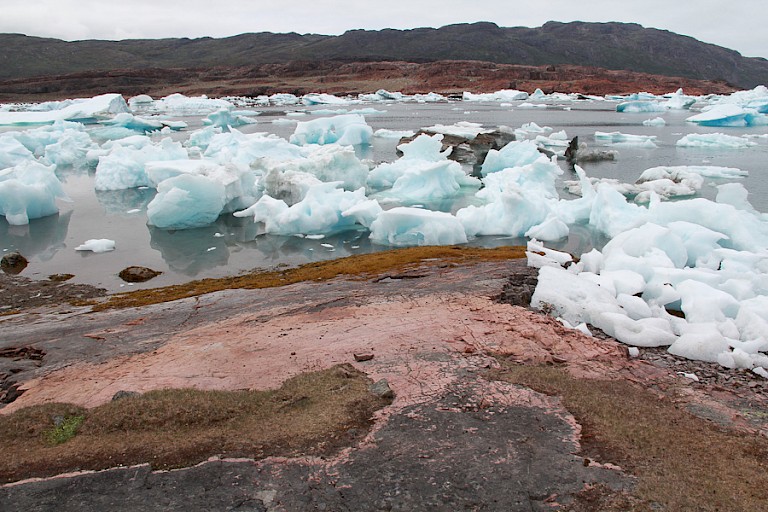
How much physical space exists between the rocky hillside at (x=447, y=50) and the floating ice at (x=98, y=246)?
100331mm

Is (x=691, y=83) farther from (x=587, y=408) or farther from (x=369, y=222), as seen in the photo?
(x=587, y=408)

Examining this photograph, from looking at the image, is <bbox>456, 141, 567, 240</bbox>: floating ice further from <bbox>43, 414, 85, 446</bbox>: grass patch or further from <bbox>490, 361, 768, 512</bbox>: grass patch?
<bbox>43, 414, 85, 446</bbox>: grass patch

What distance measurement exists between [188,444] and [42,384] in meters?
1.98

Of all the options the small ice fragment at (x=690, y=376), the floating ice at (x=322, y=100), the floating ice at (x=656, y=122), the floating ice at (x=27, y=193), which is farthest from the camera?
the floating ice at (x=322, y=100)

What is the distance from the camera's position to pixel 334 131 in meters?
25.0

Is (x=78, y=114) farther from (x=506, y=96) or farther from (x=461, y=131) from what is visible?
(x=506, y=96)

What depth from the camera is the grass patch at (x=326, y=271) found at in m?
7.90

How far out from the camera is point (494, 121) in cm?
3438

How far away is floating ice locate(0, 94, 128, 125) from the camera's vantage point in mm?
31864

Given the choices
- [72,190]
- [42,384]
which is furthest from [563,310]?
[72,190]

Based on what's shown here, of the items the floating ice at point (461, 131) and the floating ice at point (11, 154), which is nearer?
the floating ice at point (11, 154)

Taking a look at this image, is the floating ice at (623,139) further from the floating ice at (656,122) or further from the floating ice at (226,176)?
the floating ice at (226,176)

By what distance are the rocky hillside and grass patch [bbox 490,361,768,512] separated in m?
106

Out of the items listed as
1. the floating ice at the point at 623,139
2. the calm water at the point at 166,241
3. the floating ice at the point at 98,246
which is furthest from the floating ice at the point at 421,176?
the floating ice at the point at 623,139
